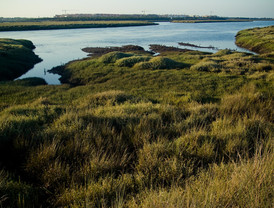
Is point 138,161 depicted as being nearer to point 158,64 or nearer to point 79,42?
point 158,64

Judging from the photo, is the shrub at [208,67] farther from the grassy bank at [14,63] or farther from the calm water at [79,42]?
the grassy bank at [14,63]

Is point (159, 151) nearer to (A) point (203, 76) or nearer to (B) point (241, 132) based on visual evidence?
(B) point (241, 132)

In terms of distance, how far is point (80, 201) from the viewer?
11.3ft

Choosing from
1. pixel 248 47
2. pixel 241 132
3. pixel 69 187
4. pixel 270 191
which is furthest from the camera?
pixel 248 47

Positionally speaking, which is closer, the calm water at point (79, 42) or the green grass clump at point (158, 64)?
the green grass clump at point (158, 64)

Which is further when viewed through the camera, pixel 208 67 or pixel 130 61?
pixel 130 61

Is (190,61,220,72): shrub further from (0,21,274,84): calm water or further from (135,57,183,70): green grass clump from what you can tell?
(0,21,274,84): calm water

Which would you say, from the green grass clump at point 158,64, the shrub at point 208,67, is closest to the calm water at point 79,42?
the green grass clump at point 158,64

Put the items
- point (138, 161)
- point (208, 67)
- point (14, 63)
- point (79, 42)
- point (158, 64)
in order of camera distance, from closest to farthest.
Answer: point (138, 161) → point (208, 67) → point (158, 64) → point (14, 63) → point (79, 42)

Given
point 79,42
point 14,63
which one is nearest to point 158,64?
point 14,63

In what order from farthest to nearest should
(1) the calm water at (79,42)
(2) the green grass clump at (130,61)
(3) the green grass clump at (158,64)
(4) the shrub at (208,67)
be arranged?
1. (1) the calm water at (79,42)
2. (2) the green grass clump at (130,61)
3. (3) the green grass clump at (158,64)
4. (4) the shrub at (208,67)

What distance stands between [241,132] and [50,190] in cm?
527

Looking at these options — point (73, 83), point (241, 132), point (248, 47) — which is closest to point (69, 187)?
point (241, 132)

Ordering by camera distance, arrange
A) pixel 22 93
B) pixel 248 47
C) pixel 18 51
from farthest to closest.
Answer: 1. pixel 248 47
2. pixel 18 51
3. pixel 22 93
